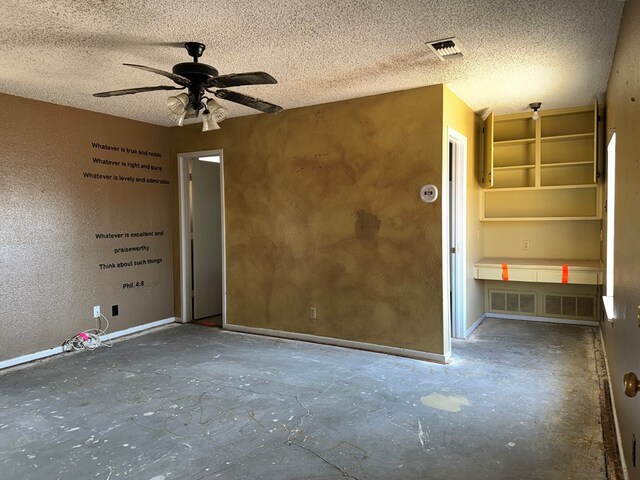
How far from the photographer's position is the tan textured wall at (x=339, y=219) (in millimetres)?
4039

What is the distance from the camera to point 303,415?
9.60 ft

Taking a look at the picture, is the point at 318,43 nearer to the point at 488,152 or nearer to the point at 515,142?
the point at 488,152

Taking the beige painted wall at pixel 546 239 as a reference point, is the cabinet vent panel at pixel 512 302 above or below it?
below

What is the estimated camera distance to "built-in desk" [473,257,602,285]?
468 centimetres

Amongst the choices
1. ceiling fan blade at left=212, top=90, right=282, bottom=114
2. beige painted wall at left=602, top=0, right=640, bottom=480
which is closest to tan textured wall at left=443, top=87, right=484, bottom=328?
beige painted wall at left=602, top=0, right=640, bottom=480

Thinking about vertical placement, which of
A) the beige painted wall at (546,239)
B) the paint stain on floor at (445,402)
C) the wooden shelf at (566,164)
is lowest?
the paint stain on floor at (445,402)

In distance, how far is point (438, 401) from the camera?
3135mm

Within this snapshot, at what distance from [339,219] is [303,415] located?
2.06 meters

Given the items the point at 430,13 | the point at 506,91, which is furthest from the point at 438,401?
the point at 506,91

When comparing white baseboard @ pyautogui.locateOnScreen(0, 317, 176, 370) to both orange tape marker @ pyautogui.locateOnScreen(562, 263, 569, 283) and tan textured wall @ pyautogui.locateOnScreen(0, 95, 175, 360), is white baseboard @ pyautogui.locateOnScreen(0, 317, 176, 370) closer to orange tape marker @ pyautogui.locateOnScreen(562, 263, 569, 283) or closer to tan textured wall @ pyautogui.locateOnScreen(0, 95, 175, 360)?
tan textured wall @ pyautogui.locateOnScreen(0, 95, 175, 360)

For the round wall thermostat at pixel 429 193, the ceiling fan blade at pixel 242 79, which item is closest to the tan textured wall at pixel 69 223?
the ceiling fan blade at pixel 242 79

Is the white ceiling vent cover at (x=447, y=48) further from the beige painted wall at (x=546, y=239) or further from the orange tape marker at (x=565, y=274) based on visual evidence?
the beige painted wall at (x=546, y=239)

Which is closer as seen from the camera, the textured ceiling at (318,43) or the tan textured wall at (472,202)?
the textured ceiling at (318,43)

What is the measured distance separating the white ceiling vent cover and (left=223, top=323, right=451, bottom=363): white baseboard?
94.7 inches
